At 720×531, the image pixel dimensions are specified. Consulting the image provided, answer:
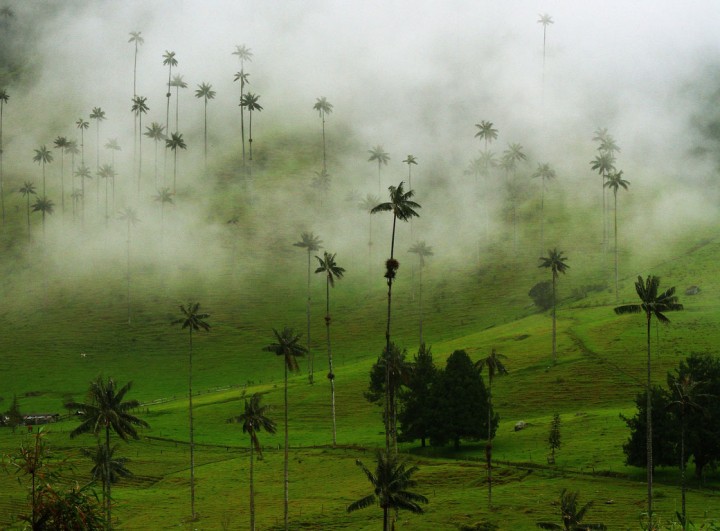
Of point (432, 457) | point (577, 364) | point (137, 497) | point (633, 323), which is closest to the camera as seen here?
point (137, 497)

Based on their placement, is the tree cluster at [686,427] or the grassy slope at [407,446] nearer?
the grassy slope at [407,446]

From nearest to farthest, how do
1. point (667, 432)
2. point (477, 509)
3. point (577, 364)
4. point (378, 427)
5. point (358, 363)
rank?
point (477, 509) < point (667, 432) < point (378, 427) < point (577, 364) < point (358, 363)

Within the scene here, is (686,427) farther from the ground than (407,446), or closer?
farther from the ground

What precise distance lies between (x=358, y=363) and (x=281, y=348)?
74.1 m

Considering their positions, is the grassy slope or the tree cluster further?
the tree cluster

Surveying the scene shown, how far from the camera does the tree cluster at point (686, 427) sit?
87.9 metres

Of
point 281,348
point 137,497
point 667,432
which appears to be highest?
point 281,348

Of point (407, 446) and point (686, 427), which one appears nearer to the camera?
point (686, 427)

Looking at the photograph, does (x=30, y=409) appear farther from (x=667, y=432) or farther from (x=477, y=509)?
(x=667, y=432)

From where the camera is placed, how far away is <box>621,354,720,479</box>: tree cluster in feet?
289

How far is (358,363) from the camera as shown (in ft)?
564

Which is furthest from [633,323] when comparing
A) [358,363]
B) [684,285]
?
[358,363]

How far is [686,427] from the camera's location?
289 feet

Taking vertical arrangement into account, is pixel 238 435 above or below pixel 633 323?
below
